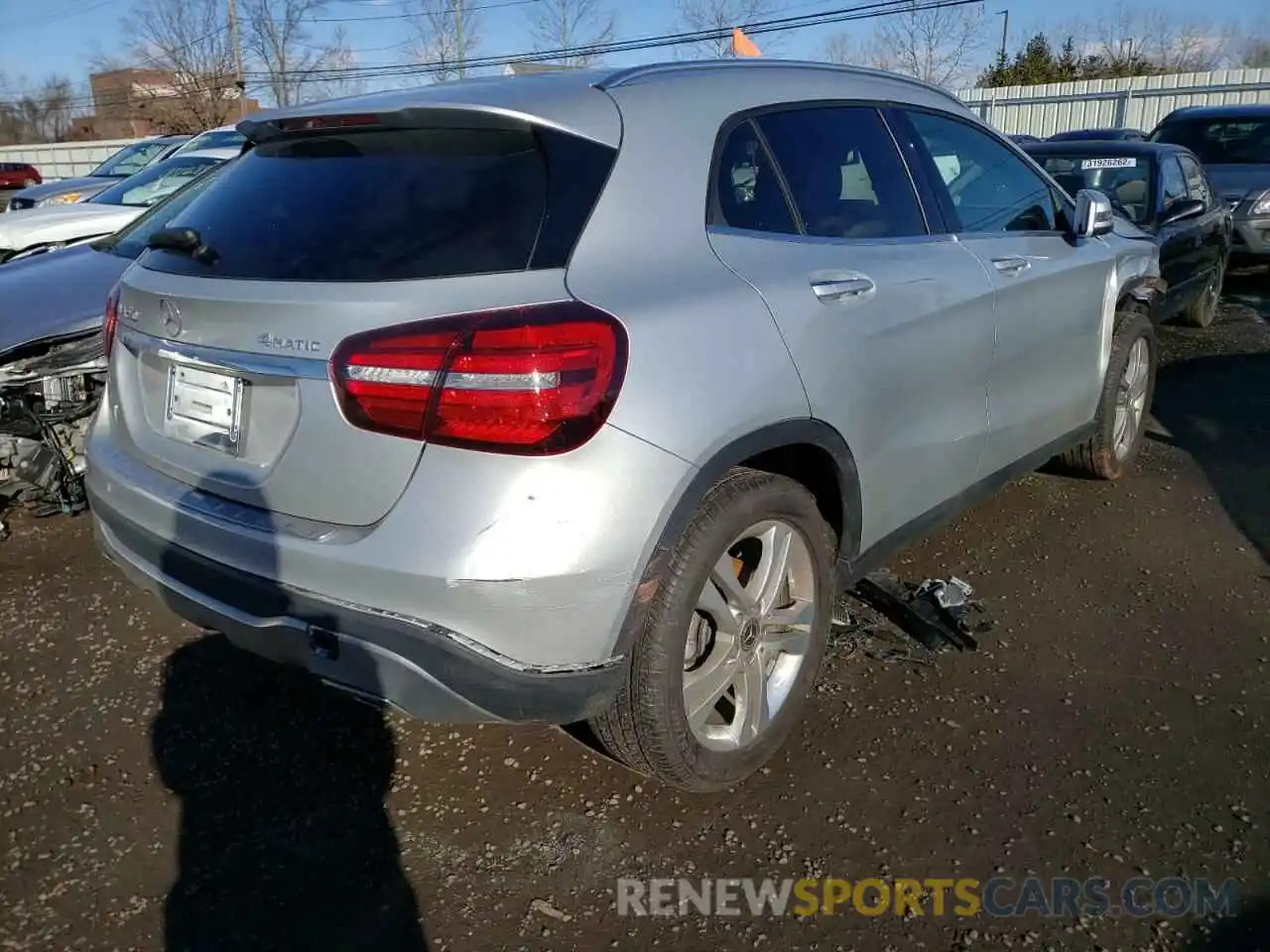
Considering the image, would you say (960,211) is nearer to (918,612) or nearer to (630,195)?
(918,612)

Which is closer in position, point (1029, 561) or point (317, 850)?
point (317, 850)

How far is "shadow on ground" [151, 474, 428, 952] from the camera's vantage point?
7.77 feet

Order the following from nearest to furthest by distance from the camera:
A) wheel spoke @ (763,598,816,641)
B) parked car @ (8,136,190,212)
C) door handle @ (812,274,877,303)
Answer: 1. door handle @ (812,274,877,303)
2. wheel spoke @ (763,598,816,641)
3. parked car @ (8,136,190,212)

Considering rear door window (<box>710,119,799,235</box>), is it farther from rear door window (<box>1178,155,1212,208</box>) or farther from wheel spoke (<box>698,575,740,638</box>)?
rear door window (<box>1178,155,1212,208</box>)

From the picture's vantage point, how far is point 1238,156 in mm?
11117

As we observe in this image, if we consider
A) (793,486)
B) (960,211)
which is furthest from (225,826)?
(960,211)

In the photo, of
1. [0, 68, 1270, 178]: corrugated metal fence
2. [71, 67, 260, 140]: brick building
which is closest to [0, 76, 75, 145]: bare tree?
[71, 67, 260, 140]: brick building

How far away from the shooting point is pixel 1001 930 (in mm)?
2328

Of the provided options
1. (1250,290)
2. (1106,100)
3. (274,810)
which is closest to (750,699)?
(274,810)

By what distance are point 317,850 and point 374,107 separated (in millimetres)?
1839

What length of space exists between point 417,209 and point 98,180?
A: 475 inches

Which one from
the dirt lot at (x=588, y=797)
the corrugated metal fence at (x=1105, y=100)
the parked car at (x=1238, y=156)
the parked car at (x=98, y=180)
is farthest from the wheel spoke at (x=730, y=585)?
the corrugated metal fence at (x=1105, y=100)

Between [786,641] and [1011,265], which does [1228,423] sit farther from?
[786,641]

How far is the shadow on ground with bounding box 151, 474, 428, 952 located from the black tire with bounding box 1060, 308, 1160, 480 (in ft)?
11.0
